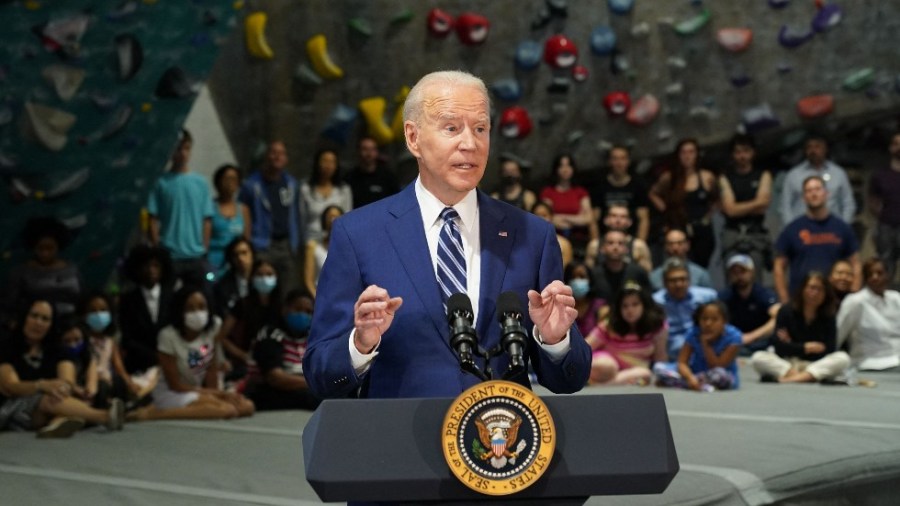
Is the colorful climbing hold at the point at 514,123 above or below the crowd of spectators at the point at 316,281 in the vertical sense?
above

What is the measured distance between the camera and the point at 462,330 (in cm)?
228

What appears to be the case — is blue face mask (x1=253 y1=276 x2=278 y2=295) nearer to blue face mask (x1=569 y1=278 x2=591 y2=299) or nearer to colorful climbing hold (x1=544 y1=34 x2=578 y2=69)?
blue face mask (x1=569 y1=278 x2=591 y2=299)

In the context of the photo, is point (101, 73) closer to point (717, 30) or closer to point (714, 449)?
point (714, 449)

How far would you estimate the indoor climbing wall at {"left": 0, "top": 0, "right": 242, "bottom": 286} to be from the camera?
7.38 metres

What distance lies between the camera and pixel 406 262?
98.8 inches

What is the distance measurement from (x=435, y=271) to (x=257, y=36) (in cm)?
800

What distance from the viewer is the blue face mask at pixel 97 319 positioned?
7.30m

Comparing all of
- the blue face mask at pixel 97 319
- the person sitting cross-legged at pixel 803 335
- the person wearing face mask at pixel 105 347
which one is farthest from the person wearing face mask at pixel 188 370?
the person sitting cross-legged at pixel 803 335

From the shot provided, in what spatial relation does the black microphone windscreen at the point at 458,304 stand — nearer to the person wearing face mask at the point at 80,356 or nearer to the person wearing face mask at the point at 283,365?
the person wearing face mask at the point at 80,356

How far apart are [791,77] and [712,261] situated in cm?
164

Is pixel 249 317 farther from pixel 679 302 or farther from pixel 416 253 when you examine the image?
pixel 416 253

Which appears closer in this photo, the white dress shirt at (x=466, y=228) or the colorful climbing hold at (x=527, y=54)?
the white dress shirt at (x=466, y=228)

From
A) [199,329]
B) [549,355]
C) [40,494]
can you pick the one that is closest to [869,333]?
[199,329]

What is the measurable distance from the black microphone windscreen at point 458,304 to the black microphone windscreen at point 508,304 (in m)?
0.05
